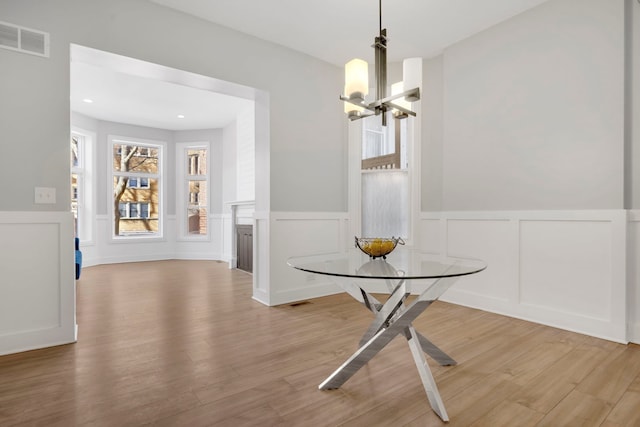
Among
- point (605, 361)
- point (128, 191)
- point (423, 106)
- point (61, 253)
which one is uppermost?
point (423, 106)

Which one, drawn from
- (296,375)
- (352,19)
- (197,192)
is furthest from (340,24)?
(197,192)

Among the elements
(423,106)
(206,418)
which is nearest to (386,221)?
(423,106)

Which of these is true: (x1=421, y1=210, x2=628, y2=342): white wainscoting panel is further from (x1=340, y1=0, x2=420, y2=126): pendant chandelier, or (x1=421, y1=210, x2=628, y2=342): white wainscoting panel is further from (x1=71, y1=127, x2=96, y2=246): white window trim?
(x1=71, y1=127, x2=96, y2=246): white window trim

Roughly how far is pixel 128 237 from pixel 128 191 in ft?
3.30

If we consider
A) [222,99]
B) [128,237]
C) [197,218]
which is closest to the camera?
[222,99]

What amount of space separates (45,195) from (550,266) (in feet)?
13.3

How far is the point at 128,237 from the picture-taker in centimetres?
687

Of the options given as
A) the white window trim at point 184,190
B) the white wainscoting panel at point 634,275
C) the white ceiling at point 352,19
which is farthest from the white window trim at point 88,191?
the white wainscoting panel at point 634,275

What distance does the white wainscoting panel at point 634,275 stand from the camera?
2.41 meters

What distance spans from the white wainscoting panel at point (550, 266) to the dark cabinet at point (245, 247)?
3233 mm

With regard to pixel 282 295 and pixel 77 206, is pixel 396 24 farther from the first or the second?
pixel 77 206

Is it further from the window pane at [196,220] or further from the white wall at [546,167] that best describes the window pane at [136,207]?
the white wall at [546,167]

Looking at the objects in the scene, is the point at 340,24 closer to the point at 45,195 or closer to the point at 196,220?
the point at 45,195

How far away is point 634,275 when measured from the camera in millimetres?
2432
